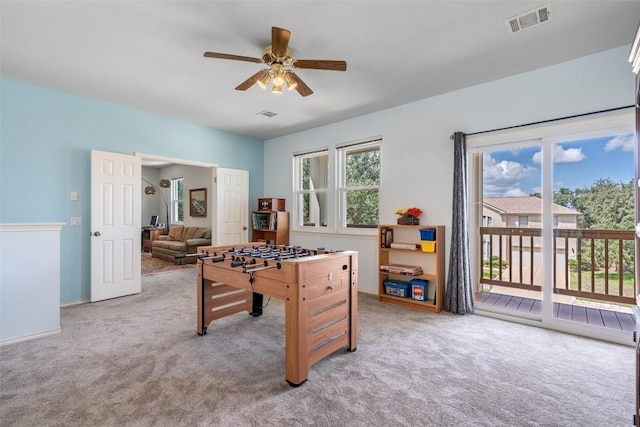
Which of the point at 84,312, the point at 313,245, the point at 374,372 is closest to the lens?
the point at 374,372

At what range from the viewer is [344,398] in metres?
1.86

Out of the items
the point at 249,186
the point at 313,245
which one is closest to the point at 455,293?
the point at 313,245

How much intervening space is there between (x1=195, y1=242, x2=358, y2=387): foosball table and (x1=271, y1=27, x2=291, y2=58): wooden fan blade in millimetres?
1589

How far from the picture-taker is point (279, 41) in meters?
2.16

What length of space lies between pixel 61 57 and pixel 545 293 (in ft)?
17.6

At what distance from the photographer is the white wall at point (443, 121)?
277cm

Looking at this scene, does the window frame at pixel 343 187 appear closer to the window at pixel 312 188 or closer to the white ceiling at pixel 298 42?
the window at pixel 312 188

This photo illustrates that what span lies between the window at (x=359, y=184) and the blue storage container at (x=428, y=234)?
3.05 feet

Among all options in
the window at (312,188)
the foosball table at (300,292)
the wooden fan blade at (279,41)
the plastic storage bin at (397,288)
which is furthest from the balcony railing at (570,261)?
the wooden fan blade at (279,41)

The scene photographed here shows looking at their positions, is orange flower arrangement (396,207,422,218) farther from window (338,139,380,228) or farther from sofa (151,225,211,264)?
sofa (151,225,211,264)

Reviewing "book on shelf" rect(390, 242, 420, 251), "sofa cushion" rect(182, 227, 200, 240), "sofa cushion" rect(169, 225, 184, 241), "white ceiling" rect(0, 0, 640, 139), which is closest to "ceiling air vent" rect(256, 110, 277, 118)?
"white ceiling" rect(0, 0, 640, 139)

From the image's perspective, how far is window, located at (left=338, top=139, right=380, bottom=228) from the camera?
4.54m

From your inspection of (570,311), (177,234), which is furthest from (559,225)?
Answer: (177,234)

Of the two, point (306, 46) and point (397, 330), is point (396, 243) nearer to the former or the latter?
point (397, 330)
